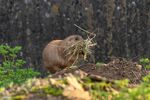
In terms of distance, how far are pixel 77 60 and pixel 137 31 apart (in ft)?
8.90

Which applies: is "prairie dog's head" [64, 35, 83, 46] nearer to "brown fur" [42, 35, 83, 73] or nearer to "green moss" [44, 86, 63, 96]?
"brown fur" [42, 35, 83, 73]

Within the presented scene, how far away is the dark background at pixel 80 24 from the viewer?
12.6 meters

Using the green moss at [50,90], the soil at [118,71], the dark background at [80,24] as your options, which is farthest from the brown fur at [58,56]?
the green moss at [50,90]

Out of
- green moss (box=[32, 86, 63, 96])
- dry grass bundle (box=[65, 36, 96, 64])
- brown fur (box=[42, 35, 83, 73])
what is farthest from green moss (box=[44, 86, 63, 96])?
brown fur (box=[42, 35, 83, 73])

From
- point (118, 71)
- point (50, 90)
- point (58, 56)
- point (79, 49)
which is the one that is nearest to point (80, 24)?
point (58, 56)

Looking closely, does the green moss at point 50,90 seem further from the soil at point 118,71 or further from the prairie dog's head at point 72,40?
the prairie dog's head at point 72,40

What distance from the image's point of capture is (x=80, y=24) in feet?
41.9

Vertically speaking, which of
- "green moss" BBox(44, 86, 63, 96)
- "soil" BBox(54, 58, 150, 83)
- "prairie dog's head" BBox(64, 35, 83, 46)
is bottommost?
"soil" BBox(54, 58, 150, 83)

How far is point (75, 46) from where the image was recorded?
10.1 metres

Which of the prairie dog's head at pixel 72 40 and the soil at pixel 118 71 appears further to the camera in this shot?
the prairie dog's head at pixel 72 40

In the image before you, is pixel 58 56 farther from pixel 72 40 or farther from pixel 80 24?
pixel 80 24

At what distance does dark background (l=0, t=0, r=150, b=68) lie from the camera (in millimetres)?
12609

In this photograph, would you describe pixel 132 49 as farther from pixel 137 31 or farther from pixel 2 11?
pixel 2 11

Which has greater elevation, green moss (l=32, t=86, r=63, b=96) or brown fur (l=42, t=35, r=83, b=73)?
green moss (l=32, t=86, r=63, b=96)
